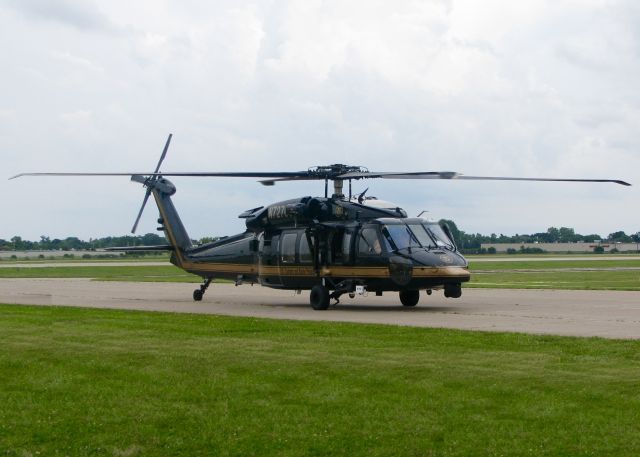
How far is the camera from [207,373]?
13.5m

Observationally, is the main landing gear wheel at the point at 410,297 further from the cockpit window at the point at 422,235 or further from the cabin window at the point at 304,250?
the cabin window at the point at 304,250

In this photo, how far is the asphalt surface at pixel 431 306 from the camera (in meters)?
20.9

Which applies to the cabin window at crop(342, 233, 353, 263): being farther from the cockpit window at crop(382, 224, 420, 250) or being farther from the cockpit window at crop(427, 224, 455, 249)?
the cockpit window at crop(427, 224, 455, 249)

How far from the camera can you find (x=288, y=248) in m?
28.4

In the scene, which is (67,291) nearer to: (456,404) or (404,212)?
(404,212)

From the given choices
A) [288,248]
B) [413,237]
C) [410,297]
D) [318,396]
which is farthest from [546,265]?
[318,396]

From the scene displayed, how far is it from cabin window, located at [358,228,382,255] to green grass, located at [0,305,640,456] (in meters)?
8.81

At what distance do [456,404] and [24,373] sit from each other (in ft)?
20.2

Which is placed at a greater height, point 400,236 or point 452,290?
point 400,236

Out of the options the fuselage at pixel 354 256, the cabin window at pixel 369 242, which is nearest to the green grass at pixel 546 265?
the fuselage at pixel 354 256

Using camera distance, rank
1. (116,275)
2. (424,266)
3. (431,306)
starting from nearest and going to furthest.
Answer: (424,266) < (431,306) < (116,275)

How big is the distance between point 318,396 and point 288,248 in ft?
54.5

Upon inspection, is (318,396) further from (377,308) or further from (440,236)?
(377,308)

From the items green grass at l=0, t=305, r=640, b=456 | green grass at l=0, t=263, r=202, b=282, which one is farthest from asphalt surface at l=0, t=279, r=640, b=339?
green grass at l=0, t=263, r=202, b=282
